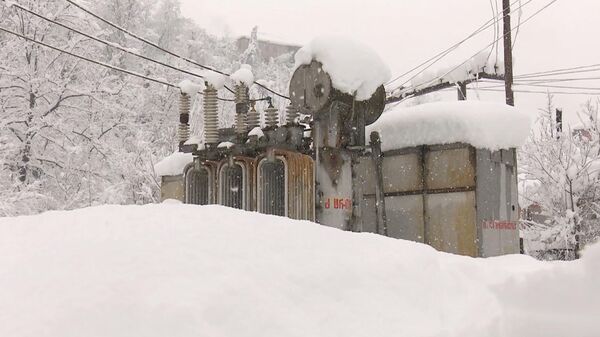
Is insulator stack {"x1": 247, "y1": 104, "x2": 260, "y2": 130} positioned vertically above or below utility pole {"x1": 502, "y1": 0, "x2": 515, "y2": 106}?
below

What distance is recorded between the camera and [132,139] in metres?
21.6

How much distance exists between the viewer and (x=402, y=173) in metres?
9.56

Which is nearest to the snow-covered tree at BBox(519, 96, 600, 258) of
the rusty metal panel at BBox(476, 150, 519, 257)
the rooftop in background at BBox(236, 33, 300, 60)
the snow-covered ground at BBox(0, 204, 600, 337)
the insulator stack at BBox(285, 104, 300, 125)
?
the rusty metal panel at BBox(476, 150, 519, 257)

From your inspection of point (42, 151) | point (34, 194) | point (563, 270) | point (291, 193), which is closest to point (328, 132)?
point (291, 193)

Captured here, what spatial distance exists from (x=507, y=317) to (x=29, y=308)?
2.33 meters

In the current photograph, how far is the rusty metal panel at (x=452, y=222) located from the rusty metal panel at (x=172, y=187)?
5783 mm

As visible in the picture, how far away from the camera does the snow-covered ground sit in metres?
2.59

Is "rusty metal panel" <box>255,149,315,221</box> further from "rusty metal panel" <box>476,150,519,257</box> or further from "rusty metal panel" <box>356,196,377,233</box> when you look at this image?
"rusty metal panel" <box>476,150,519,257</box>

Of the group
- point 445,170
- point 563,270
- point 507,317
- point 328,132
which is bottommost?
point 507,317

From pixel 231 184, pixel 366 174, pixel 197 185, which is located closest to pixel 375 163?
pixel 366 174

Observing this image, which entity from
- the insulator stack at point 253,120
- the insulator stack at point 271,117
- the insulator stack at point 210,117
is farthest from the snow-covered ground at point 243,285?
the insulator stack at point 210,117

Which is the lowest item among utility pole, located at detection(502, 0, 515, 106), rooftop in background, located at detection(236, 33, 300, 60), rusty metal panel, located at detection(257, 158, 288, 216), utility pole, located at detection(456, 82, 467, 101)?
rusty metal panel, located at detection(257, 158, 288, 216)

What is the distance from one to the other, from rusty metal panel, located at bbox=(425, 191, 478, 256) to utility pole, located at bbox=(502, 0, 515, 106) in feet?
28.2

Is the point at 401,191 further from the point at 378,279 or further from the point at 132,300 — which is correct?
the point at 132,300
